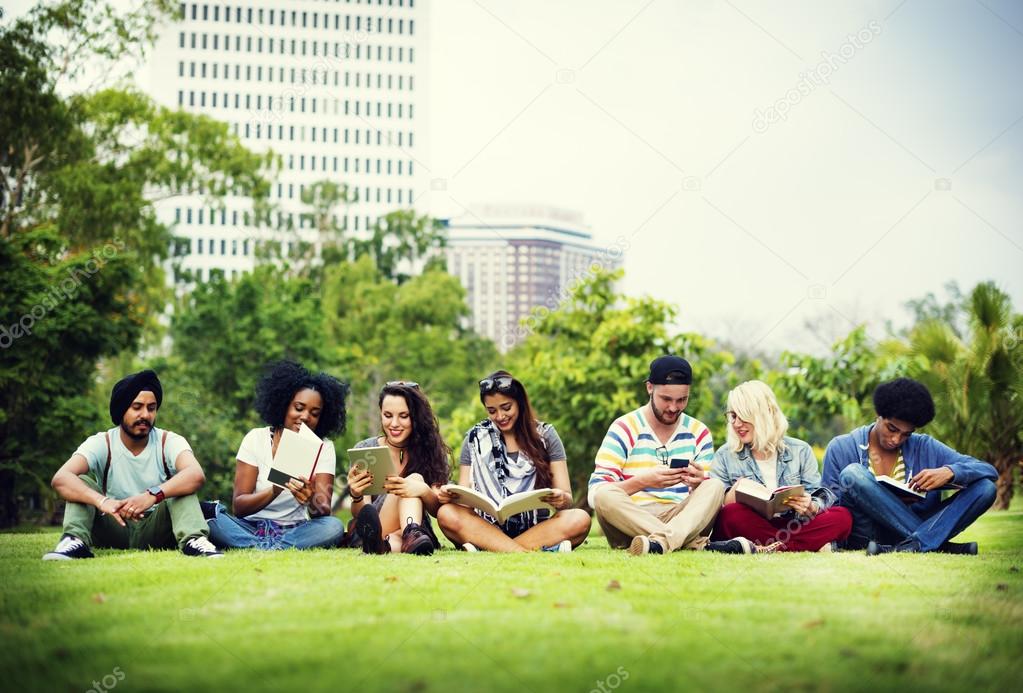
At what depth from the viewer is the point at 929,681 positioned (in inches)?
139

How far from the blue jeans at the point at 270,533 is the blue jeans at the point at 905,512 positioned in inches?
150

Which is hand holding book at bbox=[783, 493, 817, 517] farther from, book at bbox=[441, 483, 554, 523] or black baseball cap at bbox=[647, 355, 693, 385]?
book at bbox=[441, 483, 554, 523]

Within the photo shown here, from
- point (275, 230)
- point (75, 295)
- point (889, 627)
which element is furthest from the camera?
point (275, 230)

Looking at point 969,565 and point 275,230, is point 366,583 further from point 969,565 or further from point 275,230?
point 275,230

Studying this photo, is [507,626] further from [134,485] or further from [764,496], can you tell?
[134,485]

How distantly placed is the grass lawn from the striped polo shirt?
137 centimetres

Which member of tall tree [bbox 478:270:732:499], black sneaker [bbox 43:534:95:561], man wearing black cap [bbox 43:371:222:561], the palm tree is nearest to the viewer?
black sneaker [bbox 43:534:95:561]

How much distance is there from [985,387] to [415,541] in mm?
9637

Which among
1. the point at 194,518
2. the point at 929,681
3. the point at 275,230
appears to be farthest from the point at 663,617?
the point at 275,230

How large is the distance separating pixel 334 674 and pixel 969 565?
467cm

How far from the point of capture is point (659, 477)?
24.0 feet

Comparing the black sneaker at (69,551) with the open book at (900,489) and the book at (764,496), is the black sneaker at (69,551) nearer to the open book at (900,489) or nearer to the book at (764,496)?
the book at (764,496)

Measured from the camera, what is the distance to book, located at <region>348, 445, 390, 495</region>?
729cm

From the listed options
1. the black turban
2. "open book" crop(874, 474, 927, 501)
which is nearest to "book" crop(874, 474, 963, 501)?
"open book" crop(874, 474, 927, 501)
